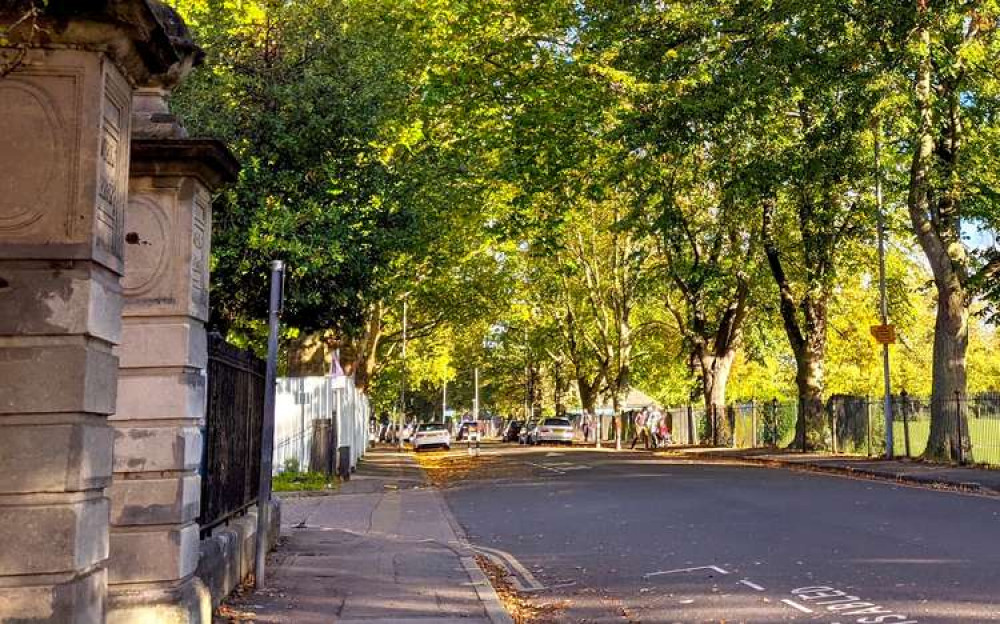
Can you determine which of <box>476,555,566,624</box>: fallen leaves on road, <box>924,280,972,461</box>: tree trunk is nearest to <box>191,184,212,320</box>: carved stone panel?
<box>476,555,566,624</box>: fallen leaves on road

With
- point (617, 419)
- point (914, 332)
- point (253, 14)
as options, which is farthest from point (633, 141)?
point (914, 332)

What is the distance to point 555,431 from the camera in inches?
2475

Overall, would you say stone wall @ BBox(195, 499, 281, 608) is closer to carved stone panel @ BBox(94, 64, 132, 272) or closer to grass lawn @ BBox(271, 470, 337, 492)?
carved stone panel @ BBox(94, 64, 132, 272)

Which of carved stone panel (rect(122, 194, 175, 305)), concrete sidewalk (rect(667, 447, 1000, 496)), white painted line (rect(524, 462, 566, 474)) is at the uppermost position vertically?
carved stone panel (rect(122, 194, 175, 305))

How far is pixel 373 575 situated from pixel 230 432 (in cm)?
206

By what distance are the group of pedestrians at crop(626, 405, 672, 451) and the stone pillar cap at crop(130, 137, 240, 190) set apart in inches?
1808

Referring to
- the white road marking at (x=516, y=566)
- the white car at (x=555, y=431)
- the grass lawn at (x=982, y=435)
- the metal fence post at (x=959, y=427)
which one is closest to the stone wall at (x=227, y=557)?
the white road marking at (x=516, y=566)

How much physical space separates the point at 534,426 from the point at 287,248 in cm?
5170

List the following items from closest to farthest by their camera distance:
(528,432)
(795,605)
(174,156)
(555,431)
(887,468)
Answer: (174,156) → (795,605) → (887,468) → (555,431) → (528,432)

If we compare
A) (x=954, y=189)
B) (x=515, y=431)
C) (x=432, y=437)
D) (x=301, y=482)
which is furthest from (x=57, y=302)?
(x=515, y=431)

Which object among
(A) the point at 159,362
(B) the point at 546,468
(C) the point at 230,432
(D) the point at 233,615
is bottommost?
(D) the point at 233,615

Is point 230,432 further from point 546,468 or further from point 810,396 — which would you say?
point 810,396

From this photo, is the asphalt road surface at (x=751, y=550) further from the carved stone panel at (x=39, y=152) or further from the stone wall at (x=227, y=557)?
the carved stone panel at (x=39, y=152)

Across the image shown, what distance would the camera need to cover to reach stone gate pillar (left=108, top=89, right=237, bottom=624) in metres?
7.38
